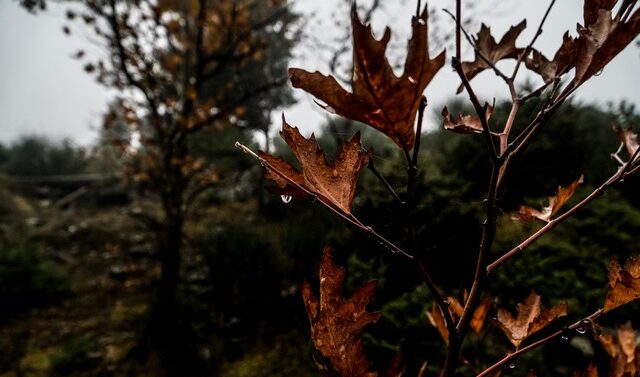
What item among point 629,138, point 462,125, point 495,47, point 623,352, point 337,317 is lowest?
point 623,352

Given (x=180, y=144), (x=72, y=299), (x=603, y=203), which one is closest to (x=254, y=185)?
(x=72, y=299)

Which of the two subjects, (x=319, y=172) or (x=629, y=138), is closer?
(x=319, y=172)

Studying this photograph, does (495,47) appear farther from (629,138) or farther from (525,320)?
(525,320)

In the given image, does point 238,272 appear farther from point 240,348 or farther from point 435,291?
point 435,291

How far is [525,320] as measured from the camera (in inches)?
34.1

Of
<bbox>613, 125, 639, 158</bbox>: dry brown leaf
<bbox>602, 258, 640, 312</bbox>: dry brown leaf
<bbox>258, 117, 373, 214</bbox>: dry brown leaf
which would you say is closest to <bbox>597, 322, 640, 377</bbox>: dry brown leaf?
<bbox>602, 258, 640, 312</bbox>: dry brown leaf

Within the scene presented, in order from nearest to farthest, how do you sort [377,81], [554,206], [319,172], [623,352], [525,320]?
[377,81] → [319,172] → [554,206] → [525,320] → [623,352]

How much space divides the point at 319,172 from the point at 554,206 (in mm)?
530

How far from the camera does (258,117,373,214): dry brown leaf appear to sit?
1.90 feet

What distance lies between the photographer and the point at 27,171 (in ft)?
45.2

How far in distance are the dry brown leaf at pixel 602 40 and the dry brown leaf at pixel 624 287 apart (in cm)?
38

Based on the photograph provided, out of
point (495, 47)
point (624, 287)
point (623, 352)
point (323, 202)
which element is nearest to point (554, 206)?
point (624, 287)

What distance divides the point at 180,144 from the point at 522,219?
3.71m

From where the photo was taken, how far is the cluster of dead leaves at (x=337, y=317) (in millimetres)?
611
